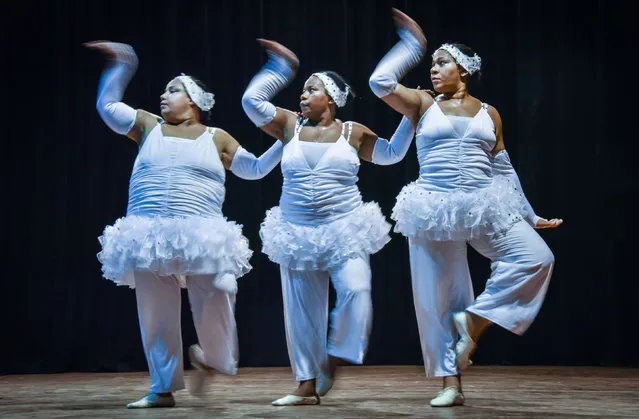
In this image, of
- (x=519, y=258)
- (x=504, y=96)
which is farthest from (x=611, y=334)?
(x=519, y=258)

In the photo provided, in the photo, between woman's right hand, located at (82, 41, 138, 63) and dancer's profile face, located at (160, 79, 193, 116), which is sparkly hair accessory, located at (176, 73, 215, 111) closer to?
dancer's profile face, located at (160, 79, 193, 116)

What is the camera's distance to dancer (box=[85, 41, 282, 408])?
157 inches

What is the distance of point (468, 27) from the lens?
656cm

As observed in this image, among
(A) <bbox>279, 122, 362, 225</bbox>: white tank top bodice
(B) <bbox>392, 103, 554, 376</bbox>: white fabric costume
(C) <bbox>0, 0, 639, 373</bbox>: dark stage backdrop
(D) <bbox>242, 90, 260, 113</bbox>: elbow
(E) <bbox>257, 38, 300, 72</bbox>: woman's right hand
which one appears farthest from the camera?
(C) <bbox>0, 0, 639, 373</bbox>: dark stage backdrop

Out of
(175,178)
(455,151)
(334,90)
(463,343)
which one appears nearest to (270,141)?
(334,90)

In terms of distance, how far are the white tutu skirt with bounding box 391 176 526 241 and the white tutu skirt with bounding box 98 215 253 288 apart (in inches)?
32.9

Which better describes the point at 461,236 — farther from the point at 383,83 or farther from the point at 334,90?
the point at 334,90

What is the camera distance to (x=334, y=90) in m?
4.27

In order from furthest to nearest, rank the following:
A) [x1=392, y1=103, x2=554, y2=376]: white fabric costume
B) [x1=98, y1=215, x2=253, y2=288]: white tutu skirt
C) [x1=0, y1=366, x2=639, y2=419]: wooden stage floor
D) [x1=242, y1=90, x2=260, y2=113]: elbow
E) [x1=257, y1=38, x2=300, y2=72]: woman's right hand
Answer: [x1=257, y1=38, x2=300, y2=72]: woman's right hand → [x1=242, y1=90, x2=260, y2=113]: elbow → [x1=98, y1=215, x2=253, y2=288]: white tutu skirt → [x1=392, y1=103, x2=554, y2=376]: white fabric costume → [x1=0, y1=366, x2=639, y2=419]: wooden stage floor

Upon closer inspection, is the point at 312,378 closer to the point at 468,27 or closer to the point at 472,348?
the point at 472,348

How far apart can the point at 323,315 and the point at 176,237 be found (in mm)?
760

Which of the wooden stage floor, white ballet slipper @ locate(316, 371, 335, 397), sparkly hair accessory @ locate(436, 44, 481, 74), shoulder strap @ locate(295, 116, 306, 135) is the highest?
sparkly hair accessory @ locate(436, 44, 481, 74)

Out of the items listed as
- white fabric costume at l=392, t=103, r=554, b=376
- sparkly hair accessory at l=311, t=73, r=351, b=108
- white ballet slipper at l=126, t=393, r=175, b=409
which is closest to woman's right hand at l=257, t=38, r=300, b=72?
sparkly hair accessory at l=311, t=73, r=351, b=108

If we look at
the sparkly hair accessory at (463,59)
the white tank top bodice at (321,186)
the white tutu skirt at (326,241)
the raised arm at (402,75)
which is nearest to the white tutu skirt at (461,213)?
the white tutu skirt at (326,241)
